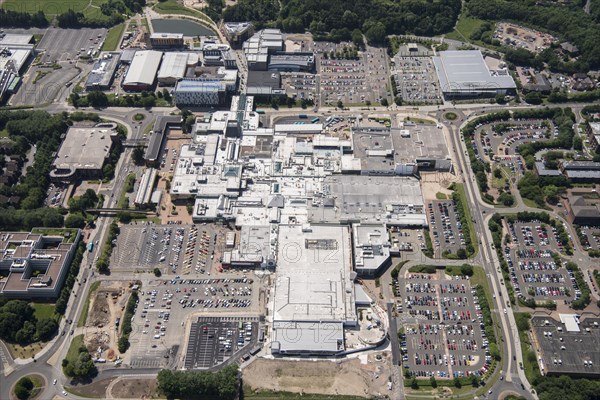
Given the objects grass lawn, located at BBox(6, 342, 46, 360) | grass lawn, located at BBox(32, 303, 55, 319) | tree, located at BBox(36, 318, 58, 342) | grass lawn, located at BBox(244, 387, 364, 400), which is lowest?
grass lawn, located at BBox(244, 387, 364, 400)

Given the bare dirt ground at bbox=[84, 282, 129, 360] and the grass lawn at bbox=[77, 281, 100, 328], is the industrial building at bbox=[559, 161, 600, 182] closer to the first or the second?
the bare dirt ground at bbox=[84, 282, 129, 360]

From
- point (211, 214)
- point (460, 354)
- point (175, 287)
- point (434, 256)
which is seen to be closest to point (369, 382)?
point (460, 354)

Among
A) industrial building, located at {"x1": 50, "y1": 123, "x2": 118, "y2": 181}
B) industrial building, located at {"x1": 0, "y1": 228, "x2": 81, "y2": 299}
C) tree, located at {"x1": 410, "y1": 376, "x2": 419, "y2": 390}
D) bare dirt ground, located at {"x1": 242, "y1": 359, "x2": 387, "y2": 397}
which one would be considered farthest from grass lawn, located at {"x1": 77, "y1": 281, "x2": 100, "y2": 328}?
tree, located at {"x1": 410, "y1": 376, "x2": 419, "y2": 390}

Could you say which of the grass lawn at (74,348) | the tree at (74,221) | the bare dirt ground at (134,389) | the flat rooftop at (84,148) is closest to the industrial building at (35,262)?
the tree at (74,221)

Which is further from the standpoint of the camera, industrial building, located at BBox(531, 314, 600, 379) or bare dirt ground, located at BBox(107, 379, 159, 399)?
industrial building, located at BBox(531, 314, 600, 379)

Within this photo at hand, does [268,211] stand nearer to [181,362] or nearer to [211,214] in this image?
[211,214]

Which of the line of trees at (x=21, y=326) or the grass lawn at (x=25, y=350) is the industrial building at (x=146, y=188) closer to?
the line of trees at (x=21, y=326)

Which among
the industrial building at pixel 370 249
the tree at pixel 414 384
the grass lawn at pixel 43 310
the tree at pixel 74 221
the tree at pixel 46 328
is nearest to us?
the tree at pixel 414 384

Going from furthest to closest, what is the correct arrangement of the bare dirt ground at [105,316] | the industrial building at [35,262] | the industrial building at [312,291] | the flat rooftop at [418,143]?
the flat rooftop at [418,143] → the industrial building at [35,262] → the bare dirt ground at [105,316] → the industrial building at [312,291]

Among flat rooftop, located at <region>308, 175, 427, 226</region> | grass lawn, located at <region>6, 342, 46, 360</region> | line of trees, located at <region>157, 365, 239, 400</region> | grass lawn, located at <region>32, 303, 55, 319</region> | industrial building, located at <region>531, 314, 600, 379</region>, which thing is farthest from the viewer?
flat rooftop, located at <region>308, 175, 427, 226</region>
